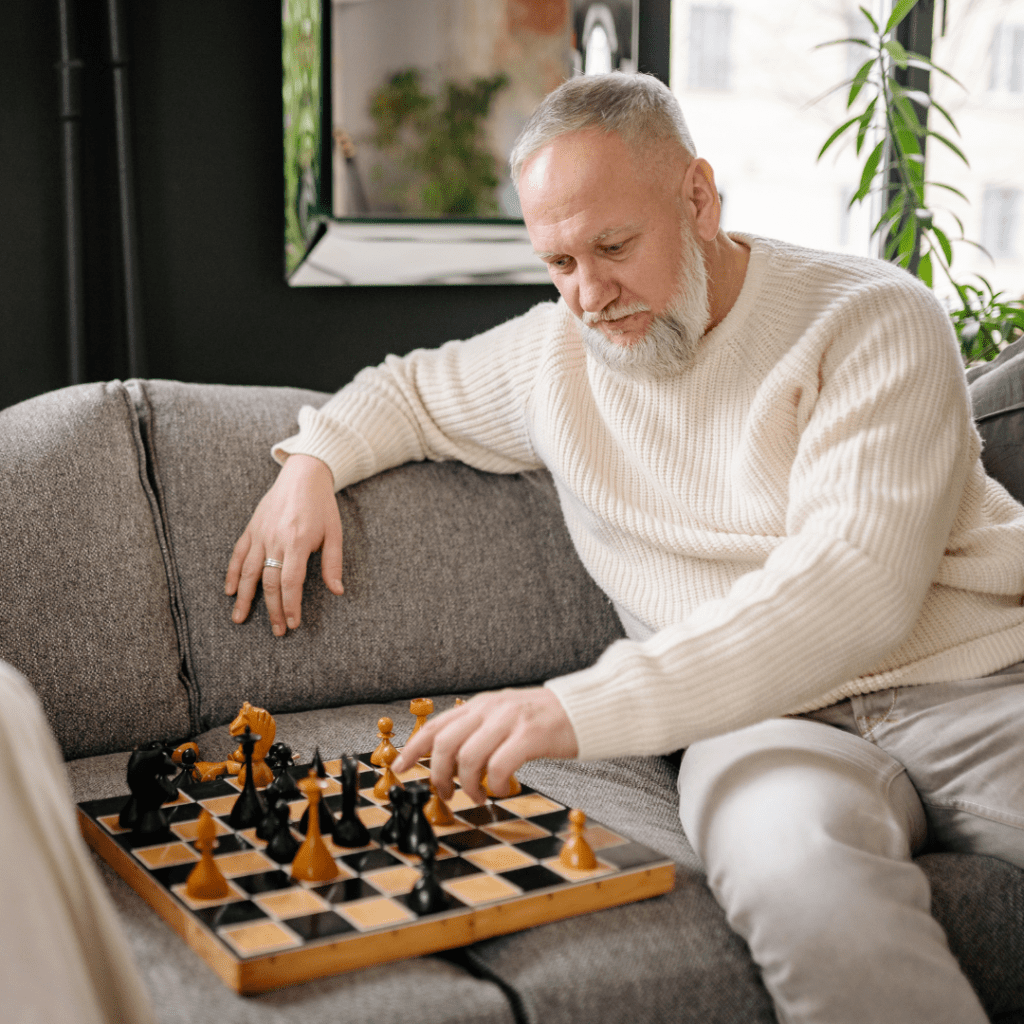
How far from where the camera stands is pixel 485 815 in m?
1.26

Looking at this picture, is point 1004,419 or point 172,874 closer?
point 172,874

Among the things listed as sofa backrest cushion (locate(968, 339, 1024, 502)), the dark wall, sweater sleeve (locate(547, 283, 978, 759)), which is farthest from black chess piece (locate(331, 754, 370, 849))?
the dark wall

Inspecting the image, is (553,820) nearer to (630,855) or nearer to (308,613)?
(630,855)

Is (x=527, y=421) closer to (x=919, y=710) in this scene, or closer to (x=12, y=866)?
(x=919, y=710)

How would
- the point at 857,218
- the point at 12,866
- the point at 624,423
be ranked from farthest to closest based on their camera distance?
the point at 857,218 < the point at 624,423 < the point at 12,866

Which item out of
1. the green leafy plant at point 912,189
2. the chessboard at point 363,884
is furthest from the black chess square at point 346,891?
the green leafy plant at point 912,189

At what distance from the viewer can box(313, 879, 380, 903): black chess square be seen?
42.2 inches

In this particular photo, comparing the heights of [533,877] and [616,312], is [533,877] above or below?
below

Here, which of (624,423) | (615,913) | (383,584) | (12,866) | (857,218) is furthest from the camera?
(857,218)

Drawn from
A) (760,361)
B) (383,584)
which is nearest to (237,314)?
(383,584)

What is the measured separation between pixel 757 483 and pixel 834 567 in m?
0.27

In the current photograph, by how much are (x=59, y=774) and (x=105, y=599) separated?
0.74m

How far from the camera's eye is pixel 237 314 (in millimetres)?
2557

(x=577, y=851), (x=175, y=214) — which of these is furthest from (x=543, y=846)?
(x=175, y=214)
